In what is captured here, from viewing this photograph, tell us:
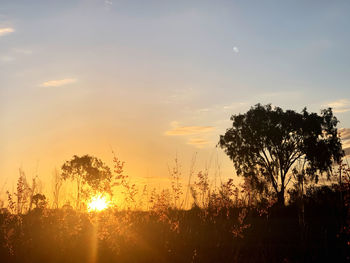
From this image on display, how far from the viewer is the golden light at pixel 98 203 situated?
7316 mm

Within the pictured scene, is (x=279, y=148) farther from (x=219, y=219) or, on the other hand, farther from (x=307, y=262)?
(x=307, y=262)

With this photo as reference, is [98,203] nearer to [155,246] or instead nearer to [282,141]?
[155,246]

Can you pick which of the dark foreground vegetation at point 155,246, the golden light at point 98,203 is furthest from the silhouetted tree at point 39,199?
the golden light at point 98,203

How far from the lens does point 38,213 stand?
12.6m

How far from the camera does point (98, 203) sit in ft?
24.7

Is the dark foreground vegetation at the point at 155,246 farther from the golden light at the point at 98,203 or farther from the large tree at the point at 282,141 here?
the large tree at the point at 282,141

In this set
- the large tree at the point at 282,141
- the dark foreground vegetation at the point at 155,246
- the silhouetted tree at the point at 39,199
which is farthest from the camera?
the large tree at the point at 282,141

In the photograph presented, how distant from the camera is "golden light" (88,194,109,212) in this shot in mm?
7316

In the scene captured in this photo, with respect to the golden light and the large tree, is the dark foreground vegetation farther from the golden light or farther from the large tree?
the large tree

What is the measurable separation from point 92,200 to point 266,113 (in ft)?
94.9

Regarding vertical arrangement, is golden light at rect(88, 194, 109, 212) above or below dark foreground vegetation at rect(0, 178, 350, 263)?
A: above

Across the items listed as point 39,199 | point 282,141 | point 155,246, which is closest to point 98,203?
point 155,246

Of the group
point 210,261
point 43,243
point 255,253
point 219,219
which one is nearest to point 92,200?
point 43,243

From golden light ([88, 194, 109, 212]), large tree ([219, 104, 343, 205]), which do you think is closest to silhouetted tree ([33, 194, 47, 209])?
golden light ([88, 194, 109, 212])
